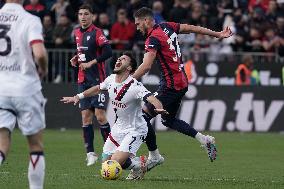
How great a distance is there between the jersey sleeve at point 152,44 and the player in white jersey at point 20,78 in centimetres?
451

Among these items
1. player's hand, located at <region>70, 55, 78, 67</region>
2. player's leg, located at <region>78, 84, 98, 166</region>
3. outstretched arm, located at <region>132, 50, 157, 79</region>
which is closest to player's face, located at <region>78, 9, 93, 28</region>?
player's hand, located at <region>70, 55, 78, 67</region>

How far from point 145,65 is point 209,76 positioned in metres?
12.0

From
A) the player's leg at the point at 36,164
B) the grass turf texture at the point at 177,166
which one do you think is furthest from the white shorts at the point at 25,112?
the grass turf texture at the point at 177,166

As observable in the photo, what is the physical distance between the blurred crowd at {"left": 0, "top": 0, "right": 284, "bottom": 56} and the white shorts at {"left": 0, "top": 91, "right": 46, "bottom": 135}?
1574cm

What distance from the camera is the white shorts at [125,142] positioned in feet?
42.2

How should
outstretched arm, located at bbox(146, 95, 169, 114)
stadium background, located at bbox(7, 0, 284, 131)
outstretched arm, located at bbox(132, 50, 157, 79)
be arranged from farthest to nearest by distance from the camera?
stadium background, located at bbox(7, 0, 284, 131)
outstretched arm, located at bbox(132, 50, 157, 79)
outstretched arm, located at bbox(146, 95, 169, 114)

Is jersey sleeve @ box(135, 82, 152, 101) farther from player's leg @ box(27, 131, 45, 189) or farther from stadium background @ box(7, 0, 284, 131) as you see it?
stadium background @ box(7, 0, 284, 131)

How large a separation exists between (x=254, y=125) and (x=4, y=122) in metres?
15.9

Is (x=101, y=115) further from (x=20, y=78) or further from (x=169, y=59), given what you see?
(x=20, y=78)

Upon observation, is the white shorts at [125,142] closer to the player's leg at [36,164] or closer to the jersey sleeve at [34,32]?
the player's leg at [36,164]

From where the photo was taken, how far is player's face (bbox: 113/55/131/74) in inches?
513

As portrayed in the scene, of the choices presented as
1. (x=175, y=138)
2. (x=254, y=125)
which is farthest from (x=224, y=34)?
(x=254, y=125)

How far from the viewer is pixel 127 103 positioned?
1306 cm

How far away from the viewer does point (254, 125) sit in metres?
25.0
